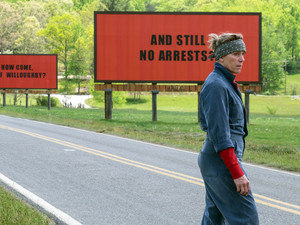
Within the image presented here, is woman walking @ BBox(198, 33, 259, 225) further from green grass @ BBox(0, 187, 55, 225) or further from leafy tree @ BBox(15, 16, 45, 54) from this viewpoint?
leafy tree @ BBox(15, 16, 45, 54)

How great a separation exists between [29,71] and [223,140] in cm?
4598

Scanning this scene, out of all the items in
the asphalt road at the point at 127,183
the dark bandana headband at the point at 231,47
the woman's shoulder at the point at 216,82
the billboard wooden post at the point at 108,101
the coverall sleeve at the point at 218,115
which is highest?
the dark bandana headband at the point at 231,47

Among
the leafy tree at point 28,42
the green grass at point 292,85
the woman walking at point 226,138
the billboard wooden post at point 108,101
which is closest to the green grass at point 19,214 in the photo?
the woman walking at point 226,138

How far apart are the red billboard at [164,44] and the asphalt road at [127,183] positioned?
13.9 m

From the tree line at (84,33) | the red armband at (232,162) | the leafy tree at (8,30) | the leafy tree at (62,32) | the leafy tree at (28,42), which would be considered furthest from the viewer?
the leafy tree at (8,30)

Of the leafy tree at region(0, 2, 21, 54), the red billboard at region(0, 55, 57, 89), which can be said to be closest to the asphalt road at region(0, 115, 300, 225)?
the red billboard at region(0, 55, 57, 89)

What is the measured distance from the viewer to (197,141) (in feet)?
60.0

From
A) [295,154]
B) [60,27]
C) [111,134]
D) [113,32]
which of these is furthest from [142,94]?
[295,154]

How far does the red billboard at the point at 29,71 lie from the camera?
154 ft

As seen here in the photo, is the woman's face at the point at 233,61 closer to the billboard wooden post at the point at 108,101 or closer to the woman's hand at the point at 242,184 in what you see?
the woman's hand at the point at 242,184

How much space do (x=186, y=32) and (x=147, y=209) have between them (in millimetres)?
22495

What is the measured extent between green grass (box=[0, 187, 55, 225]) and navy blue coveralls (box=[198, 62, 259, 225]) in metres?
3.23

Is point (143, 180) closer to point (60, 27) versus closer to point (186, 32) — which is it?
point (186, 32)

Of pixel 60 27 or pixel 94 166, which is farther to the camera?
pixel 60 27
